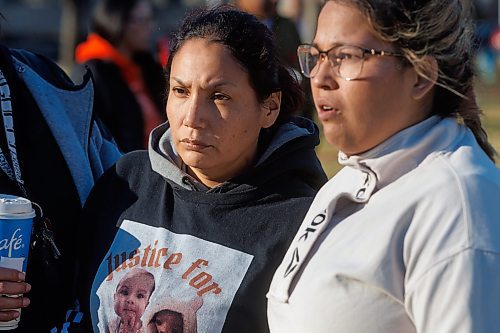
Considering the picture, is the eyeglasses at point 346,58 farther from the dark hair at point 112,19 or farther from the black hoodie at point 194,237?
the dark hair at point 112,19

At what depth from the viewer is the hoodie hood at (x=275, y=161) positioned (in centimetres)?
276

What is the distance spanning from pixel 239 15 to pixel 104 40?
129 inches

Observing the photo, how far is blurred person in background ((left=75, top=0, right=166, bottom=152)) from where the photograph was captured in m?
5.47

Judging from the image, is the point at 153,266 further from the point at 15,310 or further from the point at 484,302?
the point at 484,302

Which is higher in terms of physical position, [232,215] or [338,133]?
[338,133]

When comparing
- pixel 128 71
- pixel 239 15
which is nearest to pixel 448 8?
pixel 239 15

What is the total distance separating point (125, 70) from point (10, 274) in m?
3.27

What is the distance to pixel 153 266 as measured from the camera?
8.79 ft

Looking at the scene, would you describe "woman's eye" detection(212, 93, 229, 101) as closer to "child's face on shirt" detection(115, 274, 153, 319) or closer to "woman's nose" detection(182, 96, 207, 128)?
"woman's nose" detection(182, 96, 207, 128)

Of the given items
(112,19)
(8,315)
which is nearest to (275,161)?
(8,315)

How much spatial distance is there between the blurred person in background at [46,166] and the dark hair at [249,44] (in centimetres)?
40

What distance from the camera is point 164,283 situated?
104 inches

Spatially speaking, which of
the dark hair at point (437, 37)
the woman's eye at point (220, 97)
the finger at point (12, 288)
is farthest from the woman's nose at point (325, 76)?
the finger at point (12, 288)

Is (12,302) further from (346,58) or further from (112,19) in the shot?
(112,19)
